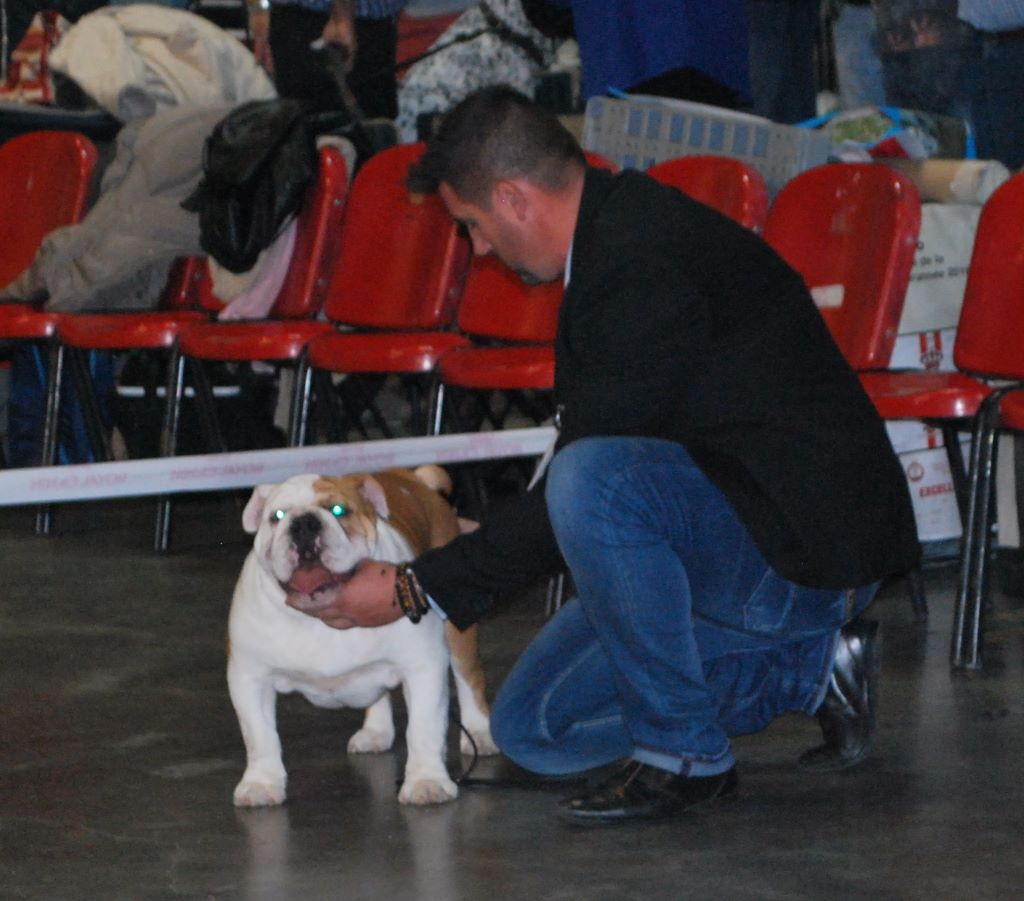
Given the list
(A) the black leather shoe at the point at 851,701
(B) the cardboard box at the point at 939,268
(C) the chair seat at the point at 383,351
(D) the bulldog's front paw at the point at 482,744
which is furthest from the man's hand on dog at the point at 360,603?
(B) the cardboard box at the point at 939,268

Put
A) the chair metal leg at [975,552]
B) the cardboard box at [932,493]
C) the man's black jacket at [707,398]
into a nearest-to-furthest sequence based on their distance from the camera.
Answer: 1. the man's black jacket at [707,398]
2. the chair metal leg at [975,552]
3. the cardboard box at [932,493]

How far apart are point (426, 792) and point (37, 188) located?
4580mm

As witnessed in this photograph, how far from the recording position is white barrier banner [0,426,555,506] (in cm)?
410

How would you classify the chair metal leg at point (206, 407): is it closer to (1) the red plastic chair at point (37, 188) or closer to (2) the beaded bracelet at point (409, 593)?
(1) the red plastic chair at point (37, 188)

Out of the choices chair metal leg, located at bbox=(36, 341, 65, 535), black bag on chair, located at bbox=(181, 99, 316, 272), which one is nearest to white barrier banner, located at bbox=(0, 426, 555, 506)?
black bag on chair, located at bbox=(181, 99, 316, 272)

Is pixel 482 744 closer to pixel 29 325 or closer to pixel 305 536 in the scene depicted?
pixel 305 536

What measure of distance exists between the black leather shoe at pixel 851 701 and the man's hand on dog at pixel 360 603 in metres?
0.81

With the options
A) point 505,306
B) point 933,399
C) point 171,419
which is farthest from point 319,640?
point 171,419

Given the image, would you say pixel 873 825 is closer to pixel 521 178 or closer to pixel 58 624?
pixel 521 178

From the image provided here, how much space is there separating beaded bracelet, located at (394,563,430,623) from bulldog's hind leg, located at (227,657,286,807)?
322 millimetres

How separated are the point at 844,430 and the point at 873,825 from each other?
65cm

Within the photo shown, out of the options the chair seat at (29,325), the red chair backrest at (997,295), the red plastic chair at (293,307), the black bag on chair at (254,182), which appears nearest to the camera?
the red chair backrest at (997,295)

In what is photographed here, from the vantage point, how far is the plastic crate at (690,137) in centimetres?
554

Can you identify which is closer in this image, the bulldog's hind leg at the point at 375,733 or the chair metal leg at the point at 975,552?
the bulldog's hind leg at the point at 375,733
